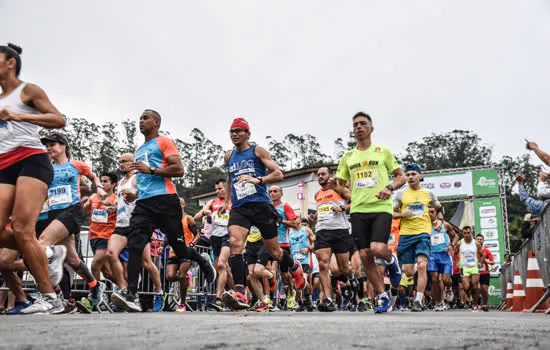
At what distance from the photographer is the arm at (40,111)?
16.3 ft

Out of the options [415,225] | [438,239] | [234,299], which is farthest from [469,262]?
[234,299]

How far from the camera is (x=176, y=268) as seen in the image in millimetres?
9945

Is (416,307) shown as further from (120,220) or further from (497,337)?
(497,337)

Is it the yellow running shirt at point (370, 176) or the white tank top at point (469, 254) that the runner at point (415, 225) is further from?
the white tank top at point (469, 254)

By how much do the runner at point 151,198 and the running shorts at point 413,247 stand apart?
13.8 ft

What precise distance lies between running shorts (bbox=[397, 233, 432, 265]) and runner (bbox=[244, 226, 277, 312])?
7.45 feet

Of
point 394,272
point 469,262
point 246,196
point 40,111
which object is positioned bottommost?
point 394,272

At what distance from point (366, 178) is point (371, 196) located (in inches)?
10.0

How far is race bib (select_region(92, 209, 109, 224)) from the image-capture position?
10.0 metres

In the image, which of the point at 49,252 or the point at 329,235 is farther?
the point at 329,235

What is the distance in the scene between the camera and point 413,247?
10109 millimetres

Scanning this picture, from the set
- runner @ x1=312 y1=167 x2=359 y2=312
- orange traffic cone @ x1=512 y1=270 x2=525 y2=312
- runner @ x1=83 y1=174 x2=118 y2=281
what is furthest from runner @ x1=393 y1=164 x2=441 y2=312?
runner @ x1=83 y1=174 x2=118 y2=281

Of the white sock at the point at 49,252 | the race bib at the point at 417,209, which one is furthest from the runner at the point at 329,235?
the white sock at the point at 49,252

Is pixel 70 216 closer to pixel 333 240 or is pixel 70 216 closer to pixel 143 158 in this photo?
pixel 143 158
